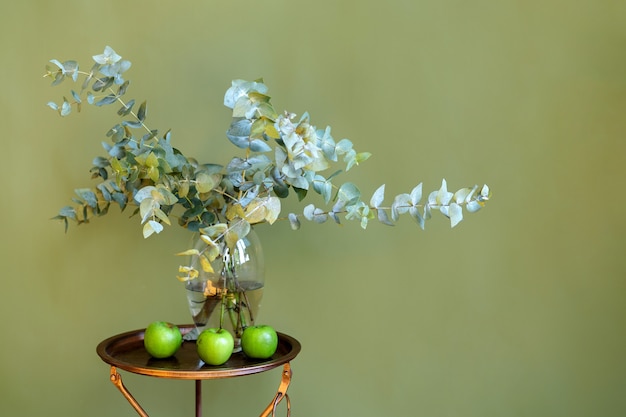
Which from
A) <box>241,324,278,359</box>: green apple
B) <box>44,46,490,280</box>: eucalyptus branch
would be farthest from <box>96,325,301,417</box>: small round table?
<box>44,46,490,280</box>: eucalyptus branch

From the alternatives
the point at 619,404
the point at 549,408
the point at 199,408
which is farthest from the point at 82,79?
the point at 619,404

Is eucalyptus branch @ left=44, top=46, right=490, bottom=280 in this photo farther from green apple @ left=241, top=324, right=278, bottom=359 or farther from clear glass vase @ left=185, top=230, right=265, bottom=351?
green apple @ left=241, top=324, right=278, bottom=359

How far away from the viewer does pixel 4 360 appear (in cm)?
188

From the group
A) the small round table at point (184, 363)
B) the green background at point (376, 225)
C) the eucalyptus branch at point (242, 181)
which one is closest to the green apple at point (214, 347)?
Result: the small round table at point (184, 363)

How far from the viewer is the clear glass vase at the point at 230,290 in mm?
1487

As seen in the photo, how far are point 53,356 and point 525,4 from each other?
1.54m

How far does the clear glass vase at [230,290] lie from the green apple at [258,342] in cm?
7

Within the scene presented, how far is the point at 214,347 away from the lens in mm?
1363

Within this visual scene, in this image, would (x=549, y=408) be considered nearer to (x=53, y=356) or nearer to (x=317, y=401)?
(x=317, y=401)

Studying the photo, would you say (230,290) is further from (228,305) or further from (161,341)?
(161,341)

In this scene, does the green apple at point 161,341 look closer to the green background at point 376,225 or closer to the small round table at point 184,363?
the small round table at point 184,363

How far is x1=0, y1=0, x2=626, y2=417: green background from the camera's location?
154 centimetres

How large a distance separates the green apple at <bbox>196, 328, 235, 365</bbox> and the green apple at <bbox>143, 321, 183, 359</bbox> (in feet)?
0.28

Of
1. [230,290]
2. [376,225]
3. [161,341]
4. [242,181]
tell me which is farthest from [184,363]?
[376,225]
